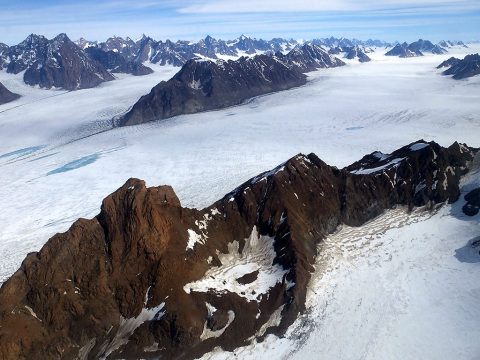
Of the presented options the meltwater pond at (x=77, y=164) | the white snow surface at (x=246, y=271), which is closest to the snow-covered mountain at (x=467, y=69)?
the meltwater pond at (x=77, y=164)

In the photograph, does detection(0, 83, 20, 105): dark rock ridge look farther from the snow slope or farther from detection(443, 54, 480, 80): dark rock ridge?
detection(443, 54, 480, 80): dark rock ridge

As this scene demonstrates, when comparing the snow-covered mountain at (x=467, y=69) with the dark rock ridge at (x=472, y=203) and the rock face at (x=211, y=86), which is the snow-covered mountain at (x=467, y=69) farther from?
the dark rock ridge at (x=472, y=203)

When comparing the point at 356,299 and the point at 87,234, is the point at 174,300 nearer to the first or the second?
the point at 87,234

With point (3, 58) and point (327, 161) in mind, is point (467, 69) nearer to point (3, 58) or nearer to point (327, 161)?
point (327, 161)

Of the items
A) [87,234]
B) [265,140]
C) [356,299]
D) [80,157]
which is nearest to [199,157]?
[265,140]

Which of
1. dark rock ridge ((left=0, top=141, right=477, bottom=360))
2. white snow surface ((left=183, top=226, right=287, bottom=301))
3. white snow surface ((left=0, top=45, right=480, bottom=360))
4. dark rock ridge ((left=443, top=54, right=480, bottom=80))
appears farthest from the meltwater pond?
dark rock ridge ((left=443, top=54, right=480, bottom=80))

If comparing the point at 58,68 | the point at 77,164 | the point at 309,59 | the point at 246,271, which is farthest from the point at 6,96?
the point at 246,271
